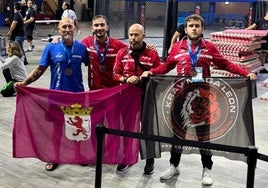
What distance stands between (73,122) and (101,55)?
768mm

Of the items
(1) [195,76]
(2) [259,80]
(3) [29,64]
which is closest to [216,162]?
A: (1) [195,76]

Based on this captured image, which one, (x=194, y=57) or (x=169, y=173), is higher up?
(x=194, y=57)

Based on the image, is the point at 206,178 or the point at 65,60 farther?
the point at 65,60

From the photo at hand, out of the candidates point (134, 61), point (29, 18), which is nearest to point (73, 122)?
point (134, 61)

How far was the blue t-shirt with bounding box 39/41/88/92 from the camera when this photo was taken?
4.25m

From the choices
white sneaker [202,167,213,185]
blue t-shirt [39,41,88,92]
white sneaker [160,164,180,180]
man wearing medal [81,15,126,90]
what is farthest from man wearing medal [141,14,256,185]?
blue t-shirt [39,41,88,92]

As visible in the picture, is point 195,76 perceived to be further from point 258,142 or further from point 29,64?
point 29,64

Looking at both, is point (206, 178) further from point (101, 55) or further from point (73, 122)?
point (101, 55)

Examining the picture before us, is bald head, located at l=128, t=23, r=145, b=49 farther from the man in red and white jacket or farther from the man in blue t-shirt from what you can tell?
the man in blue t-shirt

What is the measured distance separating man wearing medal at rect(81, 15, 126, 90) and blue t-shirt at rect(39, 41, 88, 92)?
10cm

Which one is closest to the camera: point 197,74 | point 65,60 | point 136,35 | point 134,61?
point 197,74

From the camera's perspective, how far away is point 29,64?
10844 millimetres

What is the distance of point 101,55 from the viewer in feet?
14.4

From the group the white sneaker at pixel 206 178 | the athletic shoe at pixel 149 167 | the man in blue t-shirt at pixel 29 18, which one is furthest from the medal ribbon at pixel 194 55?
the man in blue t-shirt at pixel 29 18
